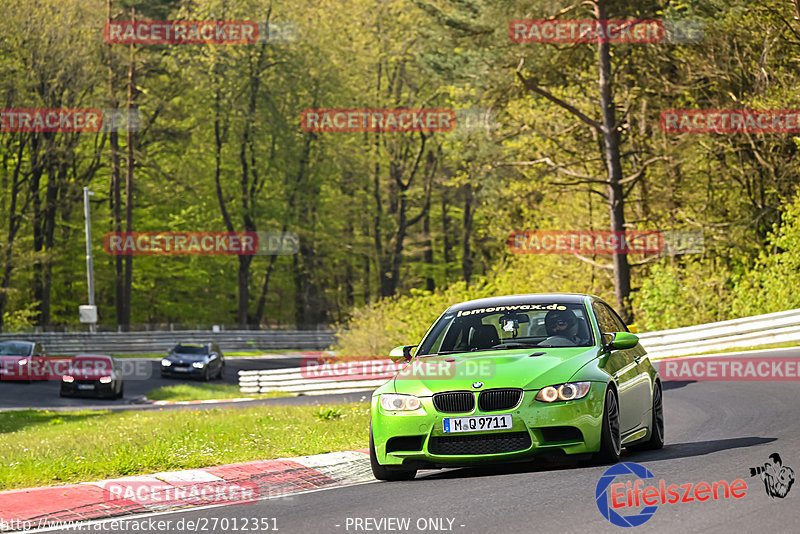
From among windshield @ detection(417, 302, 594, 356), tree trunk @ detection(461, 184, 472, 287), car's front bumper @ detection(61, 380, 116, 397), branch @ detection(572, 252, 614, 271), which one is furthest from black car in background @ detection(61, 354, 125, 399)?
tree trunk @ detection(461, 184, 472, 287)

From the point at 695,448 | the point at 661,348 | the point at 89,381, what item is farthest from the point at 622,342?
the point at 89,381

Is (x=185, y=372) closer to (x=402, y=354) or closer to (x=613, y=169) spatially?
(x=613, y=169)

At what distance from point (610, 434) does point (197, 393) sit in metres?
27.5

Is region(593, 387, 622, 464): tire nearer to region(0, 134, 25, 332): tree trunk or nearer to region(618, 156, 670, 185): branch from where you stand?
region(618, 156, 670, 185): branch

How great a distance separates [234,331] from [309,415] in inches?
1922

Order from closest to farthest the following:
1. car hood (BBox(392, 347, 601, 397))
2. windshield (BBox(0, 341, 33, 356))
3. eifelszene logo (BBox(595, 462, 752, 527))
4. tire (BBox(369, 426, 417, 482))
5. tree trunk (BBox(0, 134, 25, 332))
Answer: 1. eifelszene logo (BBox(595, 462, 752, 527))
2. car hood (BBox(392, 347, 601, 397))
3. tire (BBox(369, 426, 417, 482))
4. windshield (BBox(0, 341, 33, 356))
5. tree trunk (BBox(0, 134, 25, 332))

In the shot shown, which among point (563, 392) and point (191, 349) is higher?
point (563, 392)

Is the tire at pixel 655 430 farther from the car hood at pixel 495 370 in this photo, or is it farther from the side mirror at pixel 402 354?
the side mirror at pixel 402 354

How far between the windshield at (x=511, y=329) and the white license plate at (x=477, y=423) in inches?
49.6

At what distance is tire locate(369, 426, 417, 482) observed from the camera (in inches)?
370

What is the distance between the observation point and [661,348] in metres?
28.2

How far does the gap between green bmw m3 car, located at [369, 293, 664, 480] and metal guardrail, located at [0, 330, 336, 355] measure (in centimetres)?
4659

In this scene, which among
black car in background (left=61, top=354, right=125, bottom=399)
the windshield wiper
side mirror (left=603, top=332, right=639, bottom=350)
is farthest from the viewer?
black car in background (left=61, top=354, right=125, bottom=399)

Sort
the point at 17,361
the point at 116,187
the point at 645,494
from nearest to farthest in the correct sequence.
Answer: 1. the point at 645,494
2. the point at 17,361
3. the point at 116,187
